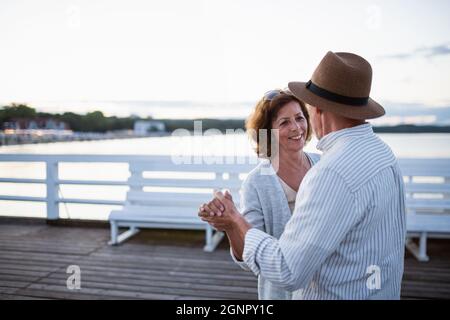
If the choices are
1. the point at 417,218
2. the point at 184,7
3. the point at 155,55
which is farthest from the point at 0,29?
the point at 417,218

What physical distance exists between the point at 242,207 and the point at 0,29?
5.05 metres

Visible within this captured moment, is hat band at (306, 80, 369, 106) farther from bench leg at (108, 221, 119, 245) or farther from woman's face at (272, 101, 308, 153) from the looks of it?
bench leg at (108, 221, 119, 245)

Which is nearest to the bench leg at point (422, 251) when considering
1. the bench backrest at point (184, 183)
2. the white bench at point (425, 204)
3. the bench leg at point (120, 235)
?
the white bench at point (425, 204)

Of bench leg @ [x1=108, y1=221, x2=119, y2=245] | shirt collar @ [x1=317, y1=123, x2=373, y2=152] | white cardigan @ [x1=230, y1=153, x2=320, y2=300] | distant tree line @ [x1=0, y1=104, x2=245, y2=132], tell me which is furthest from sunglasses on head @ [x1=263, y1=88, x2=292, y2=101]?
distant tree line @ [x1=0, y1=104, x2=245, y2=132]

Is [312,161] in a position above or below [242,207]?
above

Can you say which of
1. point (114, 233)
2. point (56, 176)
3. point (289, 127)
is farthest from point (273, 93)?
point (56, 176)

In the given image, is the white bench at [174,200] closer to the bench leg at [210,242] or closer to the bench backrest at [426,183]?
the bench leg at [210,242]

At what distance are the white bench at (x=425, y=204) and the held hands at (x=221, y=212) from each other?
3.13m

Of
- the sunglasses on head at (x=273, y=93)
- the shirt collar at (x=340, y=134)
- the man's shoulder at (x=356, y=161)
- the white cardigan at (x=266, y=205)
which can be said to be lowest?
the white cardigan at (x=266, y=205)

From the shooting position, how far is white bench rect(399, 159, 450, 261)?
3.67m

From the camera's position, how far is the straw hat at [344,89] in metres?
1.09

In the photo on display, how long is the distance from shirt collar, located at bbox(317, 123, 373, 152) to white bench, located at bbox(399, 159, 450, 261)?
9.93ft
